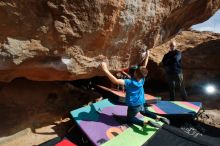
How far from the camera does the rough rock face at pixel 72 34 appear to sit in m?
4.06

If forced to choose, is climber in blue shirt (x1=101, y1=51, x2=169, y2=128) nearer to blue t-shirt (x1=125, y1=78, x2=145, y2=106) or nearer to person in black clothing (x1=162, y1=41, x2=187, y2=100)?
blue t-shirt (x1=125, y1=78, x2=145, y2=106)

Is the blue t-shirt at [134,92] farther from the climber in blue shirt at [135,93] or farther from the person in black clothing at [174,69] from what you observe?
the person in black clothing at [174,69]

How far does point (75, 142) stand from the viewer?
15.2 feet

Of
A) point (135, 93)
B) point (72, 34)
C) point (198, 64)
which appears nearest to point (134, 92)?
point (135, 93)

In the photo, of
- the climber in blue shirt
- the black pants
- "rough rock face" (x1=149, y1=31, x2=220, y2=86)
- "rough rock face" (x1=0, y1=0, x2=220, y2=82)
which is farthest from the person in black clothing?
the climber in blue shirt

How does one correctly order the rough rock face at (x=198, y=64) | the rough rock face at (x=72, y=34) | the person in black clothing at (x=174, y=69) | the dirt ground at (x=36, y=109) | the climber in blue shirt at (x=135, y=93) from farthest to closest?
the rough rock face at (x=198, y=64)
the person in black clothing at (x=174, y=69)
the dirt ground at (x=36, y=109)
the climber in blue shirt at (x=135, y=93)
the rough rock face at (x=72, y=34)

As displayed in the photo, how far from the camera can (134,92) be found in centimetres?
486

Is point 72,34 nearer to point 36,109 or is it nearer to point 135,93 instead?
point 135,93

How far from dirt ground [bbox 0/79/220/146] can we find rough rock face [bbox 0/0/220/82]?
25.8 inches

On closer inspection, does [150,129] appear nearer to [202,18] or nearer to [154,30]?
[154,30]

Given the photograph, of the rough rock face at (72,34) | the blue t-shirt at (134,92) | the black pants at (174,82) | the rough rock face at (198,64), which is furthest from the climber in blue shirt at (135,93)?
the rough rock face at (198,64)

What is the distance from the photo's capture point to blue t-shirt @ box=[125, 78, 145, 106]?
4798 mm

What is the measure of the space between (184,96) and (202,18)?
1964 mm

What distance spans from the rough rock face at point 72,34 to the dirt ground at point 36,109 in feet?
2.15
